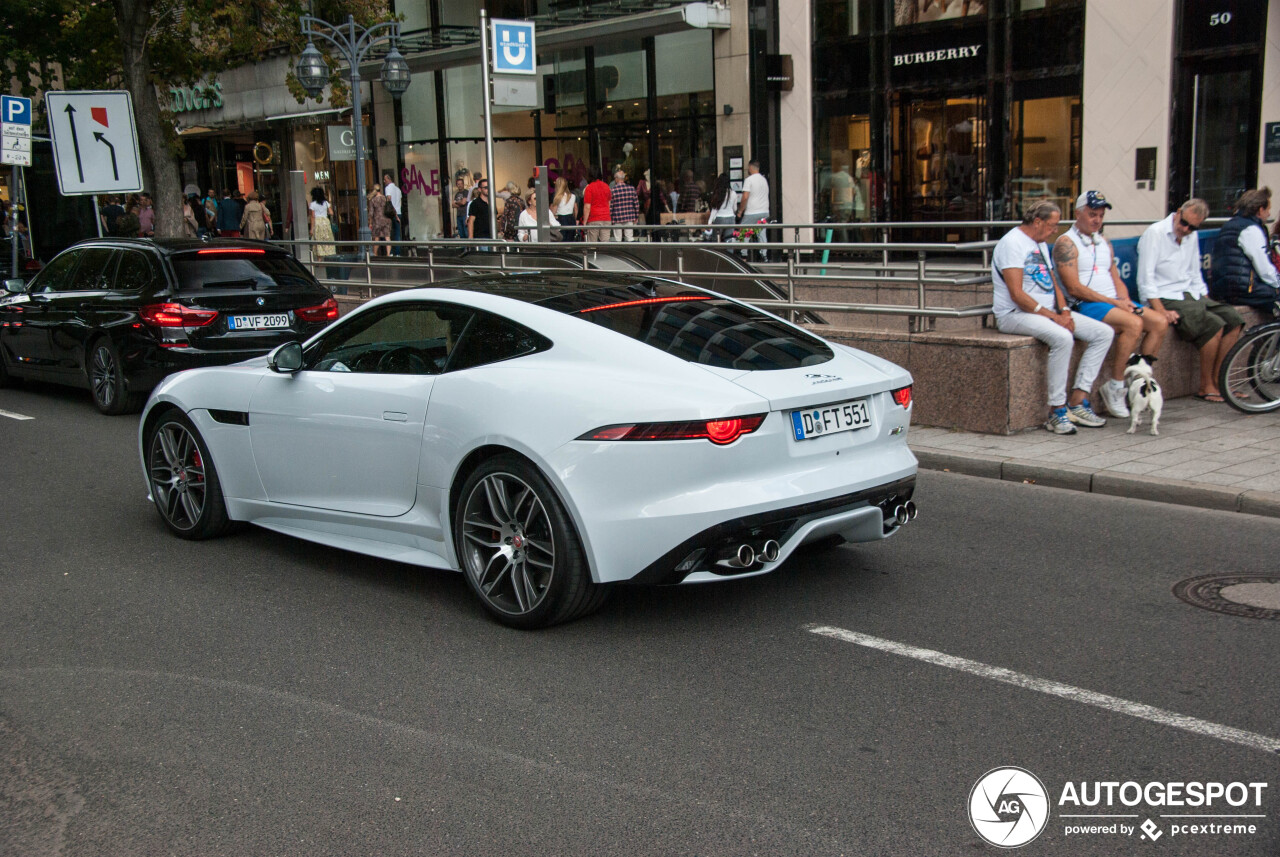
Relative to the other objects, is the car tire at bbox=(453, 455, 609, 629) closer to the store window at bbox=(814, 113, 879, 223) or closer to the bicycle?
the bicycle

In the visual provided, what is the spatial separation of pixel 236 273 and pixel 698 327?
7416 mm

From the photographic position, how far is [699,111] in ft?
82.7

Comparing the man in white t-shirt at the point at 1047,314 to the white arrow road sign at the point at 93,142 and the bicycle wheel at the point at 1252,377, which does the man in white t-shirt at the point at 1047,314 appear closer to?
the bicycle wheel at the point at 1252,377

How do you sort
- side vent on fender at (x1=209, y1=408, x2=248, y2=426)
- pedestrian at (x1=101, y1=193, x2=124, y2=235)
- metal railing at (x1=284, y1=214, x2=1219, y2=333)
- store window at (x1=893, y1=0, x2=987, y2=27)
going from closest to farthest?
1. side vent on fender at (x1=209, y1=408, x2=248, y2=426)
2. metal railing at (x1=284, y1=214, x2=1219, y2=333)
3. store window at (x1=893, y1=0, x2=987, y2=27)
4. pedestrian at (x1=101, y1=193, x2=124, y2=235)

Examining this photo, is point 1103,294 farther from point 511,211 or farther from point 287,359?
point 511,211

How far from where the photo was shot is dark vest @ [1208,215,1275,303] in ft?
33.0

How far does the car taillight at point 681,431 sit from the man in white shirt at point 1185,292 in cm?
628

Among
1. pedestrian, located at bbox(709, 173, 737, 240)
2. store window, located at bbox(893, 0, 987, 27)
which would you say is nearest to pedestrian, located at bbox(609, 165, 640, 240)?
pedestrian, located at bbox(709, 173, 737, 240)

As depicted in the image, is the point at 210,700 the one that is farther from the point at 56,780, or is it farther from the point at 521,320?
the point at 521,320

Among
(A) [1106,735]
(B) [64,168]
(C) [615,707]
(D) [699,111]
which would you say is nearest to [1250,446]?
(A) [1106,735]

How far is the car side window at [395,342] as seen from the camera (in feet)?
18.4

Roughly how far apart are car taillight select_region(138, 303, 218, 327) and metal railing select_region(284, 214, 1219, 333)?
2.31m

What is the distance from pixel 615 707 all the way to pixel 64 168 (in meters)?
16.2

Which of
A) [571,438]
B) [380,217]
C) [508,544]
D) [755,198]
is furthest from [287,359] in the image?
[380,217]
